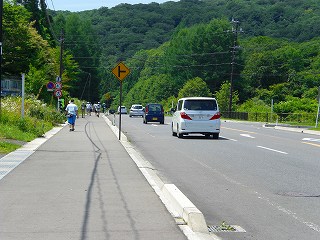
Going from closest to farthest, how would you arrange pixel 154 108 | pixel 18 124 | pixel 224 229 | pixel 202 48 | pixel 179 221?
pixel 224 229
pixel 179 221
pixel 18 124
pixel 154 108
pixel 202 48

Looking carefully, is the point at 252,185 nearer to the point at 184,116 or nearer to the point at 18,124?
the point at 184,116

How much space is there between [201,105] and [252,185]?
45.9ft

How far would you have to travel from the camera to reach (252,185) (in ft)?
35.2

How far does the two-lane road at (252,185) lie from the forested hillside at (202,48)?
154 feet

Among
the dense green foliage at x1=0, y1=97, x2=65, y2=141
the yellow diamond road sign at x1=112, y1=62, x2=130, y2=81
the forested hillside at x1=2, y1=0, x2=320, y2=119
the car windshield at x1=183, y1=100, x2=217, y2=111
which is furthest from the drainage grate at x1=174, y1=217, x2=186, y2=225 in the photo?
the forested hillside at x1=2, y1=0, x2=320, y2=119

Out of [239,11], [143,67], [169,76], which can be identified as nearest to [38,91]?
[169,76]

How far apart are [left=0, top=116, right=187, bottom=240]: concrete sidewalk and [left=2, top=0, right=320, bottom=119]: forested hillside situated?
5127cm

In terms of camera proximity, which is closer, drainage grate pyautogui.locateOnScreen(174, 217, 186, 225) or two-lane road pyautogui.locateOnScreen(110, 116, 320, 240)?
drainage grate pyautogui.locateOnScreen(174, 217, 186, 225)

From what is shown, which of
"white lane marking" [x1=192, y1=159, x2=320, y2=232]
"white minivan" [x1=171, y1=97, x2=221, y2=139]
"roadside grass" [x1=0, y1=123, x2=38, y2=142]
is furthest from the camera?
"white minivan" [x1=171, y1=97, x2=221, y2=139]

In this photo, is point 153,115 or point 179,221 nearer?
point 179,221

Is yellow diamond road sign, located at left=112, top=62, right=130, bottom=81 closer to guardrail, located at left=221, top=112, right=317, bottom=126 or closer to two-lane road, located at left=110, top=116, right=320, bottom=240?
two-lane road, located at left=110, top=116, right=320, bottom=240

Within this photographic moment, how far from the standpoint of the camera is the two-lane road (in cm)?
729

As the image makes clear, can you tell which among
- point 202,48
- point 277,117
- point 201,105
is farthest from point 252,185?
point 202,48

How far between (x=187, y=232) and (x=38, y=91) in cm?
4354
